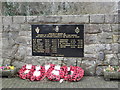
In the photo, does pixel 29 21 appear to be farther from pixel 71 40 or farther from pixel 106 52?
pixel 106 52

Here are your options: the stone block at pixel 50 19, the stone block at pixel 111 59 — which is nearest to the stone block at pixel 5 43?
the stone block at pixel 50 19

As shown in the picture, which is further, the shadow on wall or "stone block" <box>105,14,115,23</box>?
the shadow on wall

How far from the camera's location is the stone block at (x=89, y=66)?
4961 millimetres

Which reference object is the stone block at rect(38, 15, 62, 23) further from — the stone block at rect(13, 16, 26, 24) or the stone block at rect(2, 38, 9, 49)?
the stone block at rect(2, 38, 9, 49)

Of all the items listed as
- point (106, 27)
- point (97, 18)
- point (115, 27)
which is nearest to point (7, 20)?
point (97, 18)

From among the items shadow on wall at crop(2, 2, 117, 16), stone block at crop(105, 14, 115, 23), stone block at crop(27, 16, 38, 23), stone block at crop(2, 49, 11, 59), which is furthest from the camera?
shadow on wall at crop(2, 2, 117, 16)

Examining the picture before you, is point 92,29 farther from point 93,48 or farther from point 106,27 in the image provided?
point 93,48

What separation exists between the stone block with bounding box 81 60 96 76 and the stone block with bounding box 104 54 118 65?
1.24 feet

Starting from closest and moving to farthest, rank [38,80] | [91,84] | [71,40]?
[91,84]
[38,80]
[71,40]

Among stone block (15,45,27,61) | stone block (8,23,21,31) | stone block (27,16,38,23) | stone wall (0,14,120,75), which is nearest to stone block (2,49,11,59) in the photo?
stone wall (0,14,120,75)

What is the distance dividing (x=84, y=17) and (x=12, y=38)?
2283 millimetres

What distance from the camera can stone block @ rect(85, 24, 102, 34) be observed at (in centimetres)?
487

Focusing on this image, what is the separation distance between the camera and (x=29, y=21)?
5.09 meters

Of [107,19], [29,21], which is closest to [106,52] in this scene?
[107,19]
